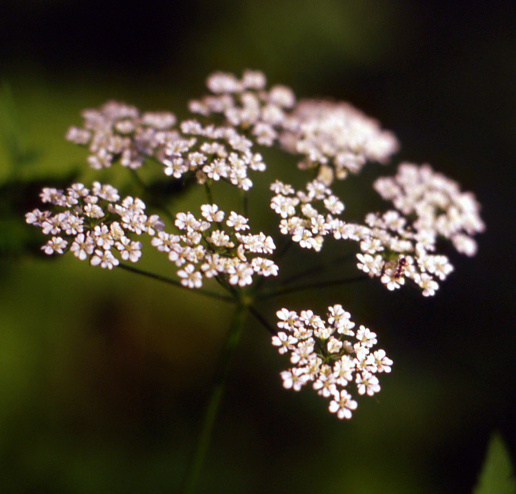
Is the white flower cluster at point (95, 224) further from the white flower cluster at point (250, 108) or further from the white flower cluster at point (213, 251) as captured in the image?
the white flower cluster at point (250, 108)

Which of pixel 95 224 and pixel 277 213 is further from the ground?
pixel 277 213

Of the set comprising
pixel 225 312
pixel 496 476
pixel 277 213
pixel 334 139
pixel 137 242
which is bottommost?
pixel 496 476

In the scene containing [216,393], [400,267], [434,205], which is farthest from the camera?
[434,205]

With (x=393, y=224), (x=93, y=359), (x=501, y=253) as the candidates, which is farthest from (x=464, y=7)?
(x=93, y=359)

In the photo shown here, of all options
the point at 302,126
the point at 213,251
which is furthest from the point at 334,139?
the point at 213,251

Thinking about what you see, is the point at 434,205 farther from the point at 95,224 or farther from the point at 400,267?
the point at 95,224

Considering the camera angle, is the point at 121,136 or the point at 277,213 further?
the point at 121,136
